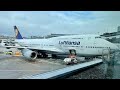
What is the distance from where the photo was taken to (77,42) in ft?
23.6

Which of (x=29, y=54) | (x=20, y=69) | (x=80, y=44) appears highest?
(x=80, y=44)

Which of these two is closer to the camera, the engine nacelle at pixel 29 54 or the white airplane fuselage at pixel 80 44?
the white airplane fuselage at pixel 80 44

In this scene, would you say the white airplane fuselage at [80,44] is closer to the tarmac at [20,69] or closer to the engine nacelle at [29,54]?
the engine nacelle at [29,54]

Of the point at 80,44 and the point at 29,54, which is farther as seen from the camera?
the point at 29,54

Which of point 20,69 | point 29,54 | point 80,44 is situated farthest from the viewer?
point 29,54

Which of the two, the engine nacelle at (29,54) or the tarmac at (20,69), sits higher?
the engine nacelle at (29,54)

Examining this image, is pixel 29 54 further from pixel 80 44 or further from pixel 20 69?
pixel 20 69

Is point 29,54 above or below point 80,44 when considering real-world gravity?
below

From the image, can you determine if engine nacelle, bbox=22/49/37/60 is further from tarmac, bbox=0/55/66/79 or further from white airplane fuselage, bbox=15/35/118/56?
tarmac, bbox=0/55/66/79

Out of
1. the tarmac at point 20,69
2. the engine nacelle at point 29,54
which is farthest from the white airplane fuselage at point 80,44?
the tarmac at point 20,69

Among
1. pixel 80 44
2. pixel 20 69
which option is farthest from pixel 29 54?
pixel 20 69
